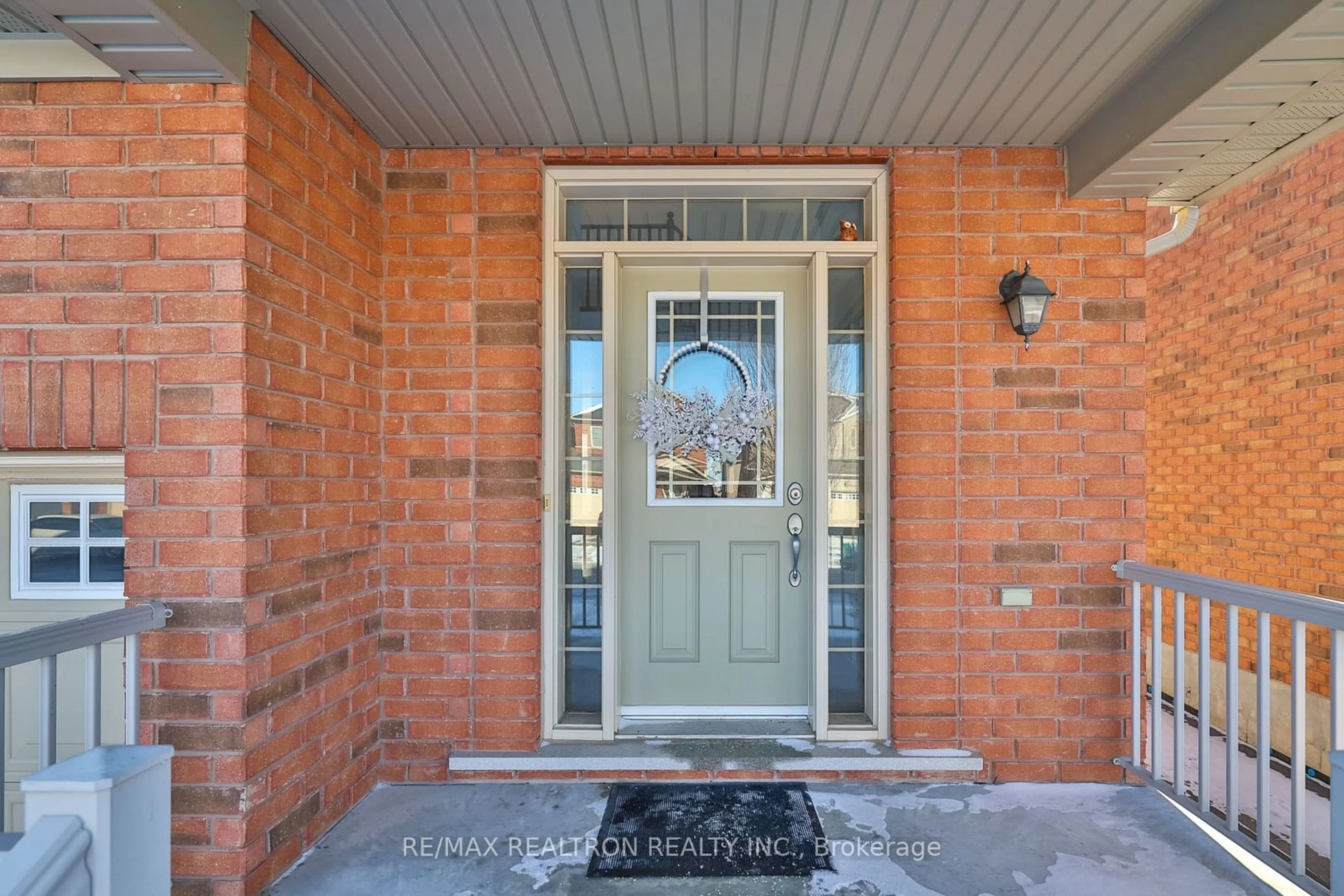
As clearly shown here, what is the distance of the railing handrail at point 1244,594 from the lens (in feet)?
6.37

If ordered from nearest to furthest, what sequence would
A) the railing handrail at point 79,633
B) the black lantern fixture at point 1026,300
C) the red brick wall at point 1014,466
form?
the railing handrail at point 79,633 → the black lantern fixture at point 1026,300 → the red brick wall at point 1014,466

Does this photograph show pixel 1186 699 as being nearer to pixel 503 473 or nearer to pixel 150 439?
pixel 503 473

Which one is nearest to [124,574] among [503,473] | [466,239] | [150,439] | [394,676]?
[150,439]

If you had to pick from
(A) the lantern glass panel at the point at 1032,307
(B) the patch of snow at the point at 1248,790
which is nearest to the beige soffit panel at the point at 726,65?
(A) the lantern glass panel at the point at 1032,307

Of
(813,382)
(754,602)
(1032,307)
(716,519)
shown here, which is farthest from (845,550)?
(1032,307)

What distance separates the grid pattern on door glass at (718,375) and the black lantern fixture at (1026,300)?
97 cm

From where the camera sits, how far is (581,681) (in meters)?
3.15

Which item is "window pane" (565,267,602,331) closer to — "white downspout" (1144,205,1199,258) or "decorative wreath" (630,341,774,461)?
"decorative wreath" (630,341,774,461)

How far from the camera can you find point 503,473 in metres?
2.94

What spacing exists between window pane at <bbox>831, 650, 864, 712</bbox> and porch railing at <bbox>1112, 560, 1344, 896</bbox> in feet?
3.45

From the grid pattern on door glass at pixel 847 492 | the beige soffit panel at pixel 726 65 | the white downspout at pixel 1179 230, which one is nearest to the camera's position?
the beige soffit panel at pixel 726 65

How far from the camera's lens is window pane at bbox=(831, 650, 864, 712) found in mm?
3125

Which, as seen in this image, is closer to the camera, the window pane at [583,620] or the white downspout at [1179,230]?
the window pane at [583,620]

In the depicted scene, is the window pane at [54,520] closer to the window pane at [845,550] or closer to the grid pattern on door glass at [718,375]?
the grid pattern on door glass at [718,375]
